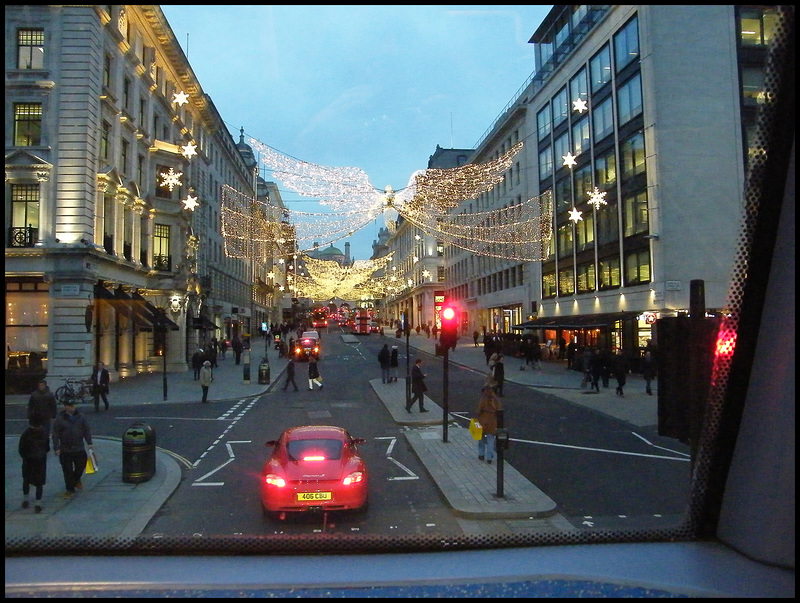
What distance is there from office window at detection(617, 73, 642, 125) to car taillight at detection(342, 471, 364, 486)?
224 inches

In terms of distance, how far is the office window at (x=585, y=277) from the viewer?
16469 mm

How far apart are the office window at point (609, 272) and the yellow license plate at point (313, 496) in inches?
278

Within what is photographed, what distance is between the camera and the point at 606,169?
8.58m

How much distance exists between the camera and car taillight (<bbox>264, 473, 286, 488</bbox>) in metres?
7.76

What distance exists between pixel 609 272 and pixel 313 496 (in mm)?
8868

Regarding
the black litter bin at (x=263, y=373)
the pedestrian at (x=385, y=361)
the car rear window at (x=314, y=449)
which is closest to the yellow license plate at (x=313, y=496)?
the car rear window at (x=314, y=449)

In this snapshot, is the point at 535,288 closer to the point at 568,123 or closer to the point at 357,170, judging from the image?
the point at 357,170

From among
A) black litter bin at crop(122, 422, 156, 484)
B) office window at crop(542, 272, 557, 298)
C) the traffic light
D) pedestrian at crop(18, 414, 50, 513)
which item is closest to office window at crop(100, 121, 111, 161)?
the traffic light

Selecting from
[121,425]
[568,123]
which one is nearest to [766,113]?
[568,123]

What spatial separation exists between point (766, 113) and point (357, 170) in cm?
1253

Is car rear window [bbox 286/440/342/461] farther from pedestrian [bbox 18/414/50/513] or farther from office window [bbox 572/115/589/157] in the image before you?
office window [bbox 572/115/589/157]

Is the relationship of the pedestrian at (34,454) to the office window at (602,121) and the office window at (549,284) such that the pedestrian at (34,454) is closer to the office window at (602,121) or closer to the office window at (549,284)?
the office window at (602,121)

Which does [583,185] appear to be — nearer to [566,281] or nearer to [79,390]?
[566,281]

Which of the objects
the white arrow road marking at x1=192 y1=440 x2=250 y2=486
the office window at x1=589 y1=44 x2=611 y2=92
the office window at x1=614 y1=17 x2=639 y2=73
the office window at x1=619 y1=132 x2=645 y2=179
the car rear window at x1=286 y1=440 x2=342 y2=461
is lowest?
the white arrow road marking at x1=192 y1=440 x2=250 y2=486
